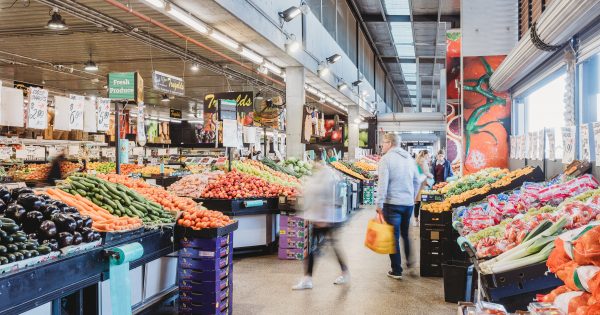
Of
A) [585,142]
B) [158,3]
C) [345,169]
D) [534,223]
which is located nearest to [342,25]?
[345,169]

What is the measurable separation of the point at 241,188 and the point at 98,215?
370 centimetres

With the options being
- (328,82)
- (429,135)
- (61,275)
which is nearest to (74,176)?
(61,275)

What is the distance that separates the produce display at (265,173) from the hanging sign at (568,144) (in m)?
4.55

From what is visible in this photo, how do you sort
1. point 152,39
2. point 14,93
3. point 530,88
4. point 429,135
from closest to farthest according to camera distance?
point 14,93, point 530,88, point 152,39, point 429,135

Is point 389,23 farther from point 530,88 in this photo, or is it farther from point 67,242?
point 67,242

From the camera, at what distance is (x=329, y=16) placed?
15914mm

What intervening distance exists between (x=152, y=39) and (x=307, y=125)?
413cm

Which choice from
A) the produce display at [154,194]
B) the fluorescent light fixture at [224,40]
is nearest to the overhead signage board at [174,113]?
the fluorescent light fixture at [224,40]

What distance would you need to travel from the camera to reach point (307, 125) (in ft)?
40.3

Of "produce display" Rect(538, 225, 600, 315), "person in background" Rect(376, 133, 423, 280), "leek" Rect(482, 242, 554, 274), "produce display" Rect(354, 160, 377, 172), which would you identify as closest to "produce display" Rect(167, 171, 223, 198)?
"person in background" Rect(376, 133, 423, 280)

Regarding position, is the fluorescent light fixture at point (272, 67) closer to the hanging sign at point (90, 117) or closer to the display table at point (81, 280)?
the hanging sign at point (90, 117)

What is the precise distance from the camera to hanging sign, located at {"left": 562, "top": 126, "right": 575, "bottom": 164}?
5.46 meters

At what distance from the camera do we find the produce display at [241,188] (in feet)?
25.7

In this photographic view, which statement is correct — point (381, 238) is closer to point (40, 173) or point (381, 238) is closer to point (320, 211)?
point (320, 211)
